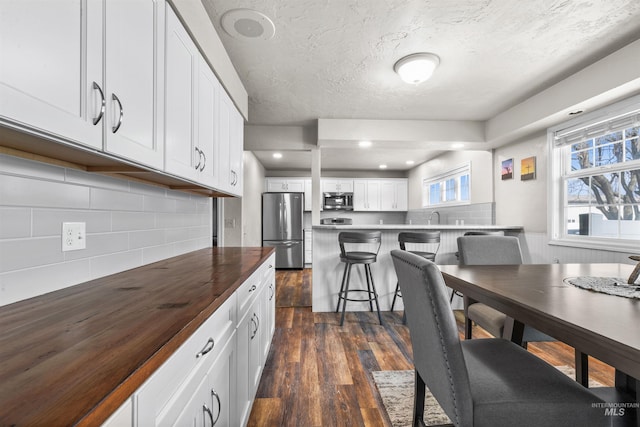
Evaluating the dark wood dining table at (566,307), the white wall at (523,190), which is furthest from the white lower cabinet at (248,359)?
the white wall at (523,190)

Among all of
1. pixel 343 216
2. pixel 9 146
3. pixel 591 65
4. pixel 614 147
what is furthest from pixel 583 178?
pixel 343 216

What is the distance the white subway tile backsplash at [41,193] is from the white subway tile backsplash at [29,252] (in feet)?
0.40

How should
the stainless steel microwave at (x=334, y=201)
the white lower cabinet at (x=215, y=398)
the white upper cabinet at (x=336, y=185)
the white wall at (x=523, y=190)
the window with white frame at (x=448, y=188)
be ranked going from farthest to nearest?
the white upper cabinet at (x=336, y=185) → the stainless steel microwave at (x=334, y=201) → the window with white frame at (x=448, y=188) → the white wall at (x=523, y=190) → the white lower cabinet at (x=215, y=398)

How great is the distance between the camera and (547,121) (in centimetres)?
281

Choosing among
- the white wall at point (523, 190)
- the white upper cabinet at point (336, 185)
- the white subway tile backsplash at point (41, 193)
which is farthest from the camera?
the white upper cabinet at point (336, 185)

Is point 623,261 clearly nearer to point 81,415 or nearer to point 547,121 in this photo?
point 547,121

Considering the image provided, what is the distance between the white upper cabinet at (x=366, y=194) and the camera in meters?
6.60

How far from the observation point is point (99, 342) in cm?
63

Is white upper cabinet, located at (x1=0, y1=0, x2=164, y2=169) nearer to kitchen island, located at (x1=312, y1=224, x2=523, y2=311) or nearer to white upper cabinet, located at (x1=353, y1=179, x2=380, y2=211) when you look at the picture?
kitchen island, located at (x1=312, y1=224, x2=523, y2=311)

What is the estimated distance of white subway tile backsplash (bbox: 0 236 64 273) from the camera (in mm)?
859

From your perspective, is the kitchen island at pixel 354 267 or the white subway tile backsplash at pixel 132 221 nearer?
the white subway tile backsplash at pixel 132 221

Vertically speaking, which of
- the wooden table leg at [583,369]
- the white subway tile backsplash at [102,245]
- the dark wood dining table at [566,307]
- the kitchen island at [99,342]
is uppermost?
the white subway tile backsplash at [102,245]

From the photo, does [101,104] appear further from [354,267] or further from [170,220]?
[354,267]

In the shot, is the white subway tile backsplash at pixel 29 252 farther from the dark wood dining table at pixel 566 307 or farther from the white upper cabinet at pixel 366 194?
the white upper cabinet at pixel 366 194
